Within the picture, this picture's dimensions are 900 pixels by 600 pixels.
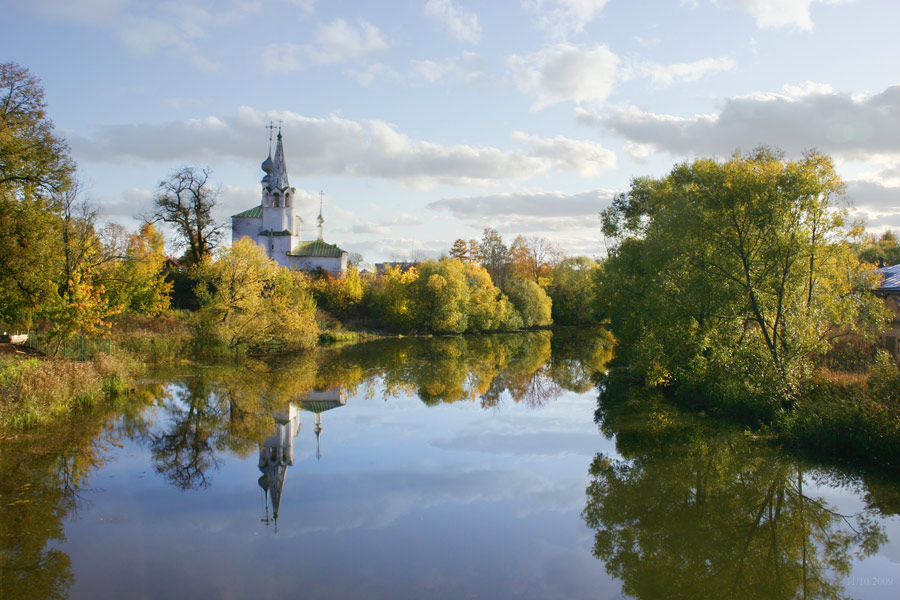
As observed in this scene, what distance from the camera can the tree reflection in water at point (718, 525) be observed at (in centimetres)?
817

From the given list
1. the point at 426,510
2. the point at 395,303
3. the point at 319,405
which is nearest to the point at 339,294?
the point at 395,303

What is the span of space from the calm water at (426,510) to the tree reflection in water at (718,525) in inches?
1.6

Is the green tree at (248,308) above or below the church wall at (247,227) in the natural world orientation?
below

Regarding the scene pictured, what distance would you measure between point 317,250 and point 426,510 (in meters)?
60.1

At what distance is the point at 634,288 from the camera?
28109mm

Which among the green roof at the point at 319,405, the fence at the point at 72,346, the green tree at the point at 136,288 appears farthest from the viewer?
the green tree at the point at 136,288

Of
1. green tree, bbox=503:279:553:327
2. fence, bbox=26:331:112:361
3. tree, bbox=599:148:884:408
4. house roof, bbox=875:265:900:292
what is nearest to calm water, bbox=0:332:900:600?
tree, bbox=599:148:884:408

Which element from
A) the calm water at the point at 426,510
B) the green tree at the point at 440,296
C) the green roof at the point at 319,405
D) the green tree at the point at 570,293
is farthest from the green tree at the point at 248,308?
the green tree at the point at 570,293

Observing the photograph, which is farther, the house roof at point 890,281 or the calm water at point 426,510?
the house roof at point 890,281

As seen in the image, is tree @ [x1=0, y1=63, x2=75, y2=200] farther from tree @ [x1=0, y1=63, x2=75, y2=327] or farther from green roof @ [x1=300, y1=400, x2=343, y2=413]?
green roof @ [x1=300, y1=400, x2=343, y2=413]

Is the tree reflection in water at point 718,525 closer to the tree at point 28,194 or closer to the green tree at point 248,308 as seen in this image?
the tree at point 28,194

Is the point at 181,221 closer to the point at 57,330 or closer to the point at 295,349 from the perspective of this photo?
the point at 295,349

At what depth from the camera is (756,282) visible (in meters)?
18.1

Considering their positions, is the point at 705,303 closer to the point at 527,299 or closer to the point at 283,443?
the point at 283,443
